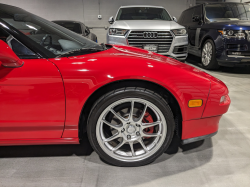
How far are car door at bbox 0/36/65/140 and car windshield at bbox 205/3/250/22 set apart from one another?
4.90 meters

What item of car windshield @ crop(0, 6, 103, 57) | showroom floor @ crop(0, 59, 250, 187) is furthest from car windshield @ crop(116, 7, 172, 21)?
showroom floor @ crop(0, 59, 250, 187)

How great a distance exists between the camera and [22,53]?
138cm

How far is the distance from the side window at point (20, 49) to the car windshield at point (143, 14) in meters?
4.26

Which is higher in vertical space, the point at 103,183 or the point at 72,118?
the point at 72,118

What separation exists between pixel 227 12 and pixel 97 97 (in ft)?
16.7

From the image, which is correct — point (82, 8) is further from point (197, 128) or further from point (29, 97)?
point (197, 128)

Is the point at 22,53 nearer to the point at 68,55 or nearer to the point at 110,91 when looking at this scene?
the point at 68,55

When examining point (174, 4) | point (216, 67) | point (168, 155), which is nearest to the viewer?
point (168, 155)

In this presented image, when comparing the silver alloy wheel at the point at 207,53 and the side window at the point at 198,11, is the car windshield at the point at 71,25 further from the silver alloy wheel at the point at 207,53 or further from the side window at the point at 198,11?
the silver alloy wheel at the point at 207,53

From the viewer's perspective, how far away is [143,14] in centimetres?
536

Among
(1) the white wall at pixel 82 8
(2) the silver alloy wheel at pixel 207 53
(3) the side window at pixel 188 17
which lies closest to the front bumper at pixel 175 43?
(2) the silver alloy wheel at pixel 207 53

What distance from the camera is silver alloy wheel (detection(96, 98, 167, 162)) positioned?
1.49 meters

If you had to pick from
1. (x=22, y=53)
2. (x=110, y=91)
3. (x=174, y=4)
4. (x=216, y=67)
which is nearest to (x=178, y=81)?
(x=110, y=91)

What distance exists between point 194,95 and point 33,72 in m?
1.11
